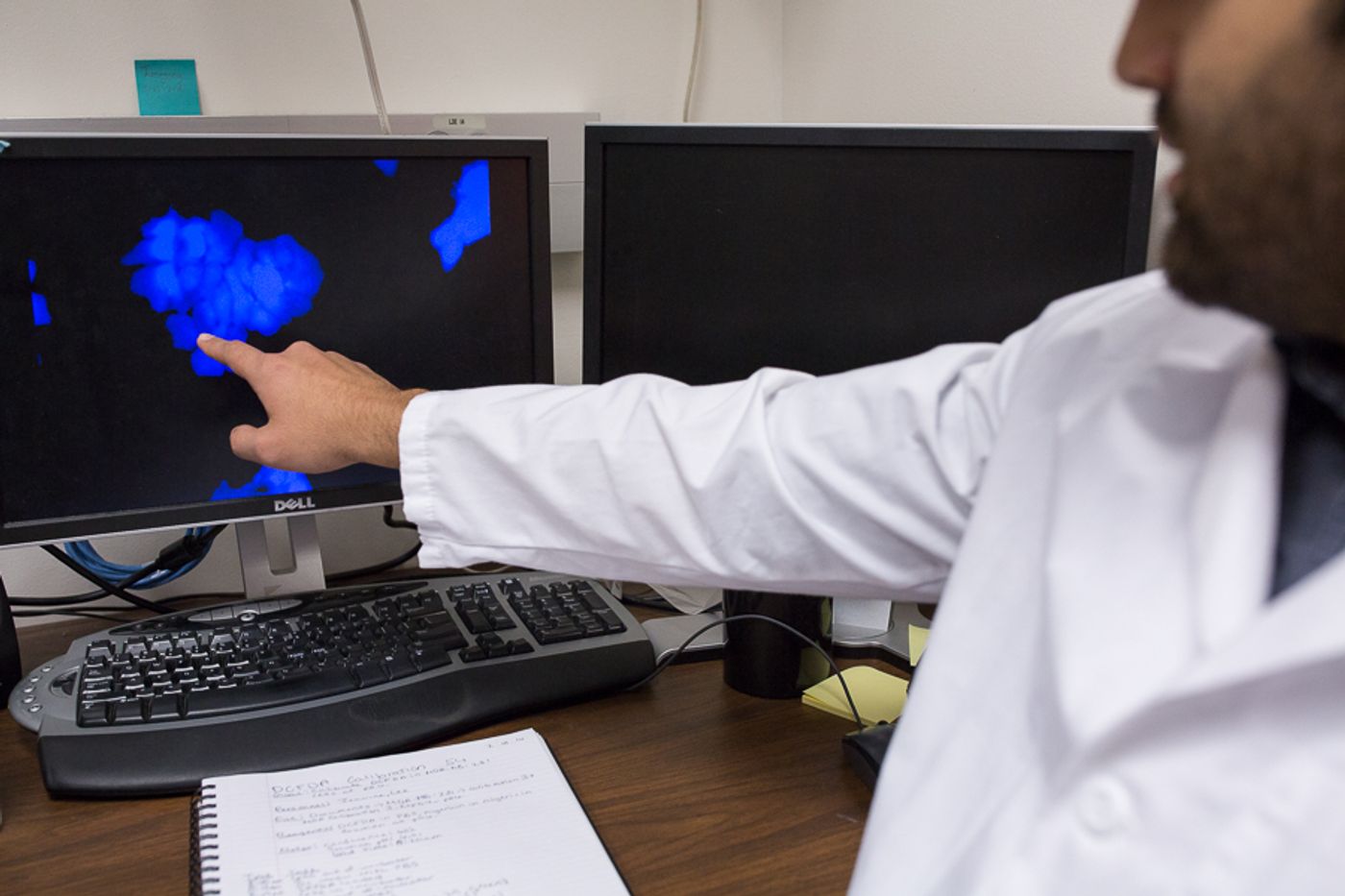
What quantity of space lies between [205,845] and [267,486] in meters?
0.38

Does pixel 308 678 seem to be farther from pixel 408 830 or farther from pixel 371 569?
pixel 371 569

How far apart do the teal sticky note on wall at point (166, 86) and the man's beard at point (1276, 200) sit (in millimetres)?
1038

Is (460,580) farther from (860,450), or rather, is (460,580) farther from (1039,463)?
(1039,463)

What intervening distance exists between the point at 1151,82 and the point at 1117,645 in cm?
28

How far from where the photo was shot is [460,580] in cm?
109

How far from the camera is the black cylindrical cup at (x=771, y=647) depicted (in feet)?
3.16

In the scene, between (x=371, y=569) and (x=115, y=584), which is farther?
(x=371, y=569)

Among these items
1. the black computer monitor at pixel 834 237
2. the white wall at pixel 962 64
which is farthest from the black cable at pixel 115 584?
the white wall at pixel 962 64

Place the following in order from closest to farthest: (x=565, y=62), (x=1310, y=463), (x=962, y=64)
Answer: (x=1310, y=463) < (x=962, y=64) < (x=565, y=62)

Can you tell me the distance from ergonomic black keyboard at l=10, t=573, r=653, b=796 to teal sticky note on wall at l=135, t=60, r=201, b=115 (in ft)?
1.80

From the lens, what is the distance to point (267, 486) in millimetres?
1016

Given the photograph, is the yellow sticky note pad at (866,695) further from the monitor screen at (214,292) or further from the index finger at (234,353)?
the index finger at (234,353)

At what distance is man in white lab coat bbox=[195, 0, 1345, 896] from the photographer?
0.48 m

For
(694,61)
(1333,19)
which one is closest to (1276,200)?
(1333,19)
